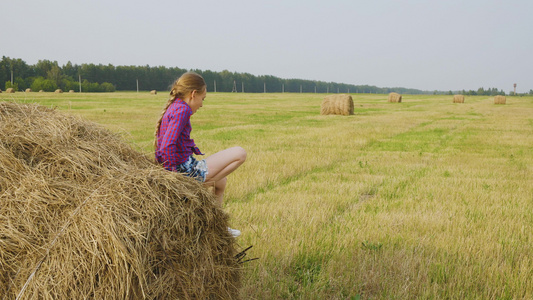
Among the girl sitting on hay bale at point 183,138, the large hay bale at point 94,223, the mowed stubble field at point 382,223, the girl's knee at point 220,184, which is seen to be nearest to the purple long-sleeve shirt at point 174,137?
the girl sitting on hay bale at point 183,138

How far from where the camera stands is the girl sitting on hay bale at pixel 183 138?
416 centimetres

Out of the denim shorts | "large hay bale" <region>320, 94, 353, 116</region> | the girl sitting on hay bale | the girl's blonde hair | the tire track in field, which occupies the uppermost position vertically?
the girl's blonde hair

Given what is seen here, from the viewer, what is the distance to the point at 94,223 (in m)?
2.68

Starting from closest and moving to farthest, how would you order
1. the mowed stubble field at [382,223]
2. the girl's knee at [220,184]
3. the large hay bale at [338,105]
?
1. the mowed stubble field at [382,223]
2. the girl's knee at [220,184]
3. the large hay bale at [338,105]

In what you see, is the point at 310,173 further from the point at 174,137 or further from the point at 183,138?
the point at 174,137

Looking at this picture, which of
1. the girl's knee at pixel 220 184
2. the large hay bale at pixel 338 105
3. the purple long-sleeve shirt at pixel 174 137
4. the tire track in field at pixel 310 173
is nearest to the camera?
the purple long-sleeve shirt at pixel 174 137

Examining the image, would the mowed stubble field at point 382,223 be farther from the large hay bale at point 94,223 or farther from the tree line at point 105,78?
the tree line at point 105,78

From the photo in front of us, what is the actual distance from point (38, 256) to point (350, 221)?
4211mm

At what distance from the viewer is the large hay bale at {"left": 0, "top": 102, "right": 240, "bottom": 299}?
258 centimetres

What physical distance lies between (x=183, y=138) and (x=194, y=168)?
33cm

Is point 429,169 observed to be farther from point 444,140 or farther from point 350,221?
point 444,140

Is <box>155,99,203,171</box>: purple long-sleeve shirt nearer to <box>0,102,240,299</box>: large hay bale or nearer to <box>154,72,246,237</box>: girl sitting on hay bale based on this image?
<box>154,72,246,237</box>: girl sitting on hay bale

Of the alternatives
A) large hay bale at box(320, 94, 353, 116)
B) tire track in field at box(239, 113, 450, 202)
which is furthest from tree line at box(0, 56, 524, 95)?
tire track in field at box(239, 113, 450, 202)

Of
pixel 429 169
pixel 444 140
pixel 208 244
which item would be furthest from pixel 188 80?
pixel 444 140
